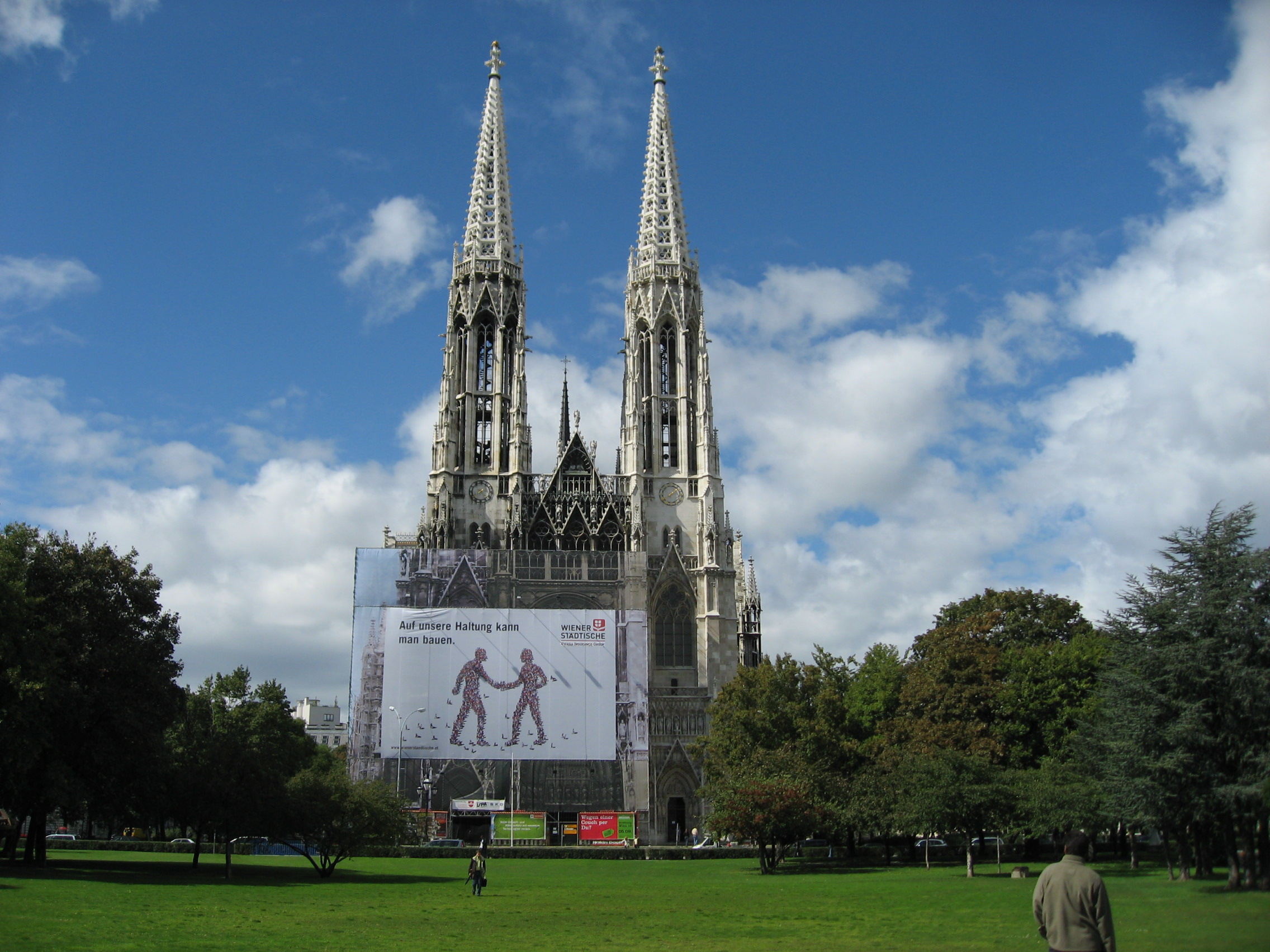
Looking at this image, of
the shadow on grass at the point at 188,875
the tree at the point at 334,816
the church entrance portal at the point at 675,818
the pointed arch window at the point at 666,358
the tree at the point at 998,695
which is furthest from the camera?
the pointed arch window at the point at 666,358

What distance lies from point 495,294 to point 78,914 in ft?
189

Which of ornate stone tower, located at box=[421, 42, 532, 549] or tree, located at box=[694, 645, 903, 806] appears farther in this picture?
ornate stone tower, located at box=[421, 42, 532, 549]

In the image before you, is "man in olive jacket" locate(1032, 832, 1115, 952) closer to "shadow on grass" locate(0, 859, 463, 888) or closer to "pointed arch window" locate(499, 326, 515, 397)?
"shadow on grass" locate(0, 859, 463, 888)

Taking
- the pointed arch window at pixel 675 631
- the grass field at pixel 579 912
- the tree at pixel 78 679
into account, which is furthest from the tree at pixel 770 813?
the pointed arch window at pixel 675 631

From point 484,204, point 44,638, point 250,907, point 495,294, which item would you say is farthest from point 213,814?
point 484,204

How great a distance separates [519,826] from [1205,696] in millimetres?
39517

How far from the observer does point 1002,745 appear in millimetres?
43000

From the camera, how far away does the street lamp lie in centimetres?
5891

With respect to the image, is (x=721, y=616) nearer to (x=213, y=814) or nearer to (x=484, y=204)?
(x=484, y=204)

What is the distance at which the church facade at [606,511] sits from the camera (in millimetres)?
61000

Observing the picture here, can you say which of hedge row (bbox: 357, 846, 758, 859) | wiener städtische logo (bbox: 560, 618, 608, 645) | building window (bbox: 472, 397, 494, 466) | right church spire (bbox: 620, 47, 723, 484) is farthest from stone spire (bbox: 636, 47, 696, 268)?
hedge row (bbox: 357, 846, 758, 859)

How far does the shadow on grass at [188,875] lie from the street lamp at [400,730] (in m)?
19.2

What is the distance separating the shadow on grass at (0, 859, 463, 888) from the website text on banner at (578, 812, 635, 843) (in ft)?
66.8

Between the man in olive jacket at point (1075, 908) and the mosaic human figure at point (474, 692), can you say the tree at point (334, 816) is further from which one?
the man in olive jacket at point (1075, 908)
